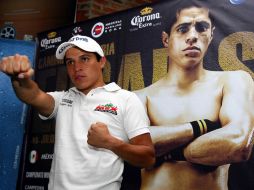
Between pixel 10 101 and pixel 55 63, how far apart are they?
0.41m

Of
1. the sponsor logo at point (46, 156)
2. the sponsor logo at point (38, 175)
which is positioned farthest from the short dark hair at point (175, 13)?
the sponsor logo at point (38, 175)

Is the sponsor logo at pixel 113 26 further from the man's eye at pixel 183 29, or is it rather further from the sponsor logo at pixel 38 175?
the sponsor logo at pixel 38 175

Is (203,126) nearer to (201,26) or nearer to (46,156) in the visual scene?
(201,26)

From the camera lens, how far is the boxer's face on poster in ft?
5.62

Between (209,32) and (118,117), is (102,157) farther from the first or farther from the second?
(209,32)

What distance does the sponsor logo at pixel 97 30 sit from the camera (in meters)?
2.14

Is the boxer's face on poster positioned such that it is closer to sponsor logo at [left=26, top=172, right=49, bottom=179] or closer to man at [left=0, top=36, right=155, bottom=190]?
man at [left=0, top=36, right=155, bottom=190]

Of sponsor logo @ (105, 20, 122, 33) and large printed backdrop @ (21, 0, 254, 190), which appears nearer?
large printed backdrop @ (21, 0, 254, 190)

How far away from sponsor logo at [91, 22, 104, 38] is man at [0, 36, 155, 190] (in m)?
0.50

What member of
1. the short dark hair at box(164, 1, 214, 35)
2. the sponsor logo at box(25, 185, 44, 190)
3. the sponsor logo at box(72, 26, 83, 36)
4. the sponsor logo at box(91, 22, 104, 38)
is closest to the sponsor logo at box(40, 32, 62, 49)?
the sponsor logo at box(72, 26, 83, 36)

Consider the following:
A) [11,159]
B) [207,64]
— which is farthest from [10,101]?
[207,64]

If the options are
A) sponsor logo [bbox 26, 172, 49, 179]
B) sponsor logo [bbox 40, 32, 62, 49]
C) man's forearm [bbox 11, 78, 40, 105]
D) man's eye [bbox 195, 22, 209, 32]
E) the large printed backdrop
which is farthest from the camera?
sponsor logo [bbox 40, 32, 62, 49]

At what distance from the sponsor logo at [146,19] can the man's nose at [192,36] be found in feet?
0.70

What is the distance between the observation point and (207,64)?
1695 mm
